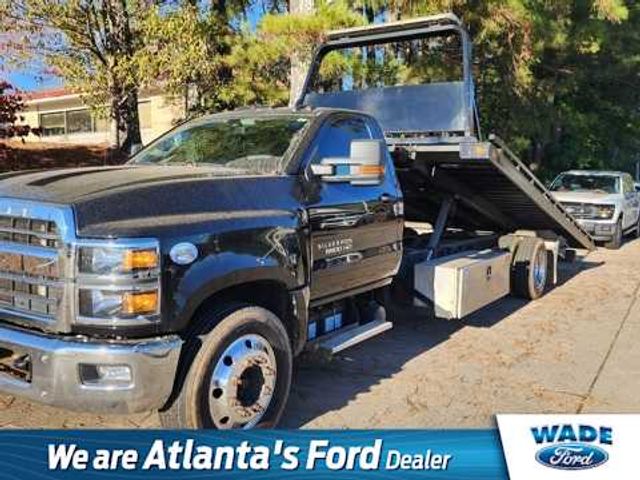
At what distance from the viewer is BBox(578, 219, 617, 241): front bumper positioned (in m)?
15.1

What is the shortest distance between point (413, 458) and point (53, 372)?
6.23 feet

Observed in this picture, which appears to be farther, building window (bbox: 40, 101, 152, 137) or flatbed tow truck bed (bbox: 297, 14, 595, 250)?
building window (bbox: 40, 101, 152, 137)

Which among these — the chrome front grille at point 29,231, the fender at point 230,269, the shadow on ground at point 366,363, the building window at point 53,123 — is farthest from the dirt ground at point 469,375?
the building window at point 53,123

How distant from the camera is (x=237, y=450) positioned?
383cm

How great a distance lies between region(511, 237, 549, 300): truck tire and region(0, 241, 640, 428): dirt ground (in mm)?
317

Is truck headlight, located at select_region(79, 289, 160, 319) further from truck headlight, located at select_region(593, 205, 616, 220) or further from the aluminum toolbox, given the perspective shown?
truck headlight, located at select_region(593, 205, 616, 220)

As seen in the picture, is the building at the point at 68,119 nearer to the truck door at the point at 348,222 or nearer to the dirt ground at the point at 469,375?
the dirt ground at the point at 469,375

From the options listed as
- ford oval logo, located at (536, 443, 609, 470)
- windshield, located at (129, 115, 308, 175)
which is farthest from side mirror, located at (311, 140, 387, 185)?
ford oval logo, located at (536, 443, 609, 470)

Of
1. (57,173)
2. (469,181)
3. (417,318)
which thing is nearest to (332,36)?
(469,181)

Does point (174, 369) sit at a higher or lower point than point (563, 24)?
lower

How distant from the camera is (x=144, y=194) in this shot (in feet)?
12.9

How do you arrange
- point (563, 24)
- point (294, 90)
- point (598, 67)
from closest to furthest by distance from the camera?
point (294, 90) → point (563, 24) → point (598, 67)

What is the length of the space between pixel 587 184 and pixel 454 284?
1127 centimetres

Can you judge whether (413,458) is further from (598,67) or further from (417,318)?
(598,67)
